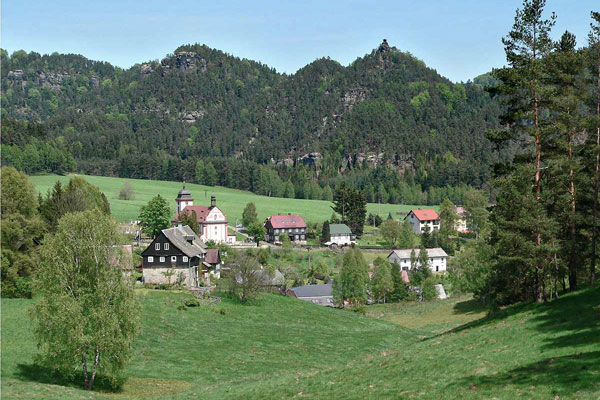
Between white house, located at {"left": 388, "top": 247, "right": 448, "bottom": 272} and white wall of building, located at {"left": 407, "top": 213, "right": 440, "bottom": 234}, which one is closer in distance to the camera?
white house, located at {"left": 388, "top": 247, "right": 448, "bottom": 272}

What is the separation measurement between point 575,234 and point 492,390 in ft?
57.3

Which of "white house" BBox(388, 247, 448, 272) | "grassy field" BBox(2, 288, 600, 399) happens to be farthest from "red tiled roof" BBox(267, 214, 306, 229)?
"grassy field" BBox(2, 288, 600, 399)

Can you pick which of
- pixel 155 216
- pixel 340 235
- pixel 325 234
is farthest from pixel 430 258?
pixel 155 216

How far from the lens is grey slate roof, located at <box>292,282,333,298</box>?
88375 mm

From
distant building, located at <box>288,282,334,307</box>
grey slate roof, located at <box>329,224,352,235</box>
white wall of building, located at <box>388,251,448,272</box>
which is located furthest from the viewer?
grey slate roof, located at <box>329,224,352,235</box>

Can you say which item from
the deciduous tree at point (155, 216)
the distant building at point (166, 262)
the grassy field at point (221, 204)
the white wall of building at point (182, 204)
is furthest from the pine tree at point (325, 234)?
the distant building at point (166, 262)

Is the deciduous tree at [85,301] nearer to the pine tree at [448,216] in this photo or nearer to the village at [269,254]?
the village at [269,254]

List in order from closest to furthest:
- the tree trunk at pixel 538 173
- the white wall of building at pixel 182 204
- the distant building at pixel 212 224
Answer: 1. the tree trunk at pixel 538 173
2. the distant building at pixel 212 224
3. the white wall of building at pixel 182 204

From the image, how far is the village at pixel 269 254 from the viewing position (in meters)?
69.9

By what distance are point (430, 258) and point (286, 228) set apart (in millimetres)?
37942

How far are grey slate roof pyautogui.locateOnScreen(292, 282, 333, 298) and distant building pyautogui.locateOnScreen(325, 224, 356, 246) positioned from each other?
154 ft

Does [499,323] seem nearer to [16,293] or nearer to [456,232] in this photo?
[16,293]

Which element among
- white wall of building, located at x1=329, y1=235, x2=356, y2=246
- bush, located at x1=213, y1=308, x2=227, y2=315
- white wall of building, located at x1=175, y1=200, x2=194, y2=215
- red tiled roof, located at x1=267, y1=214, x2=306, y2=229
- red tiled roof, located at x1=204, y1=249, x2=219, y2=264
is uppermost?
white wall of building, located at x1=175, y1=200, x2=194, y2=215

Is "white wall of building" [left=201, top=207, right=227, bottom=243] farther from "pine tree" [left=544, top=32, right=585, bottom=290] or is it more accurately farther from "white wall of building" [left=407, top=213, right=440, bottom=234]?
"pine tree" [left=544, top=32, right=585, bottom=290]
